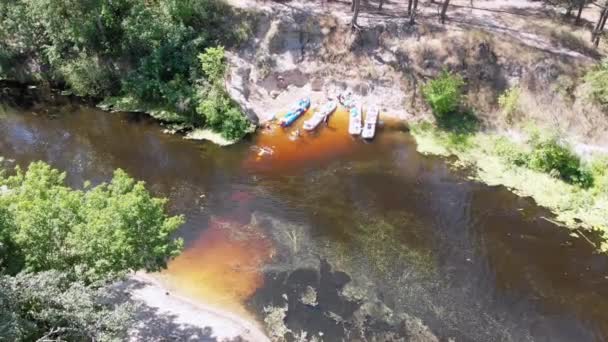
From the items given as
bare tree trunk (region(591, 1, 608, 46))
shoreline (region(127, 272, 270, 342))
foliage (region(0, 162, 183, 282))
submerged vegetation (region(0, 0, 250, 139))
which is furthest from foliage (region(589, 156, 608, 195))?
foliage (region(0, 162, 183, 282))

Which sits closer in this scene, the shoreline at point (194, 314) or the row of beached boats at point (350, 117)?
the shoreline at point (194, 314)

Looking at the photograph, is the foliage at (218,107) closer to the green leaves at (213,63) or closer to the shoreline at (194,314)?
the green leaves at (213,63)

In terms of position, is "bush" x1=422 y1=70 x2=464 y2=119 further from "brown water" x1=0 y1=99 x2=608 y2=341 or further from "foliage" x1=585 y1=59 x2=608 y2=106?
"foliage" x1=585 y1=59 x2=608 y2=106

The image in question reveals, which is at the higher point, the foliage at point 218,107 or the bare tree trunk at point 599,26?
the bare tree trunk at point 599,26

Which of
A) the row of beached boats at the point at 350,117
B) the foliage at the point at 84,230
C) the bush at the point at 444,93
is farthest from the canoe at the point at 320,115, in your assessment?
the foliage at the point at 84,230

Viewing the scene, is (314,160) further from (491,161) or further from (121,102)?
(121,102)

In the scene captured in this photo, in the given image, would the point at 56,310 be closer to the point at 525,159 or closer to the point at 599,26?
the point at 525,159

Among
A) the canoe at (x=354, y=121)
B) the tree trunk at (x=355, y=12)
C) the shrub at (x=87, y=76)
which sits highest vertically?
the tree trunk at (x=355, y=12)

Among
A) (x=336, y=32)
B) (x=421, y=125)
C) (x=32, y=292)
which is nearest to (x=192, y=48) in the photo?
(x=336, y=32)
